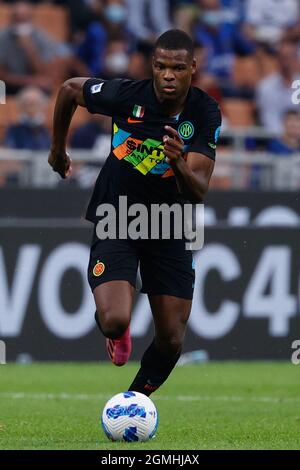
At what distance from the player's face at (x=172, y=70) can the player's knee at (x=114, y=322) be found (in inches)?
53.8

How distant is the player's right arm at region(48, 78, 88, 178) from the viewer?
808 cm

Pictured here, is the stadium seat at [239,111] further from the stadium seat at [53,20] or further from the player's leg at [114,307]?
the player's leg at [114,307]

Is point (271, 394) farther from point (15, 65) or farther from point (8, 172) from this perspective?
point (15, 65)

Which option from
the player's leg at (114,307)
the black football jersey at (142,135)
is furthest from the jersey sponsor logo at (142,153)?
the player's leg at (114,307)

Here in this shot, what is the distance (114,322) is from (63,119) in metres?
1.50

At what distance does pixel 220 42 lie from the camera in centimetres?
1877

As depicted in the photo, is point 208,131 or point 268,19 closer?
point 208,131

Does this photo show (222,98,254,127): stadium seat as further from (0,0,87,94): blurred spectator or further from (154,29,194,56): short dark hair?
(154,29,194,56): short dark hair

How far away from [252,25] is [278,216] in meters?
6.41

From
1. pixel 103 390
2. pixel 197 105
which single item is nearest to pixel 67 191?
pixel 103 390

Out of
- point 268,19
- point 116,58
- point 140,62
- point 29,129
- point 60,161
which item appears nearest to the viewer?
point 60,161

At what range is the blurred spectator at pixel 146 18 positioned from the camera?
18328 mm

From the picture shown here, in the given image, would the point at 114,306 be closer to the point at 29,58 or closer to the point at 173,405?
the point at 173,405

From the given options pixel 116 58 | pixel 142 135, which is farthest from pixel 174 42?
pixel 116 58
